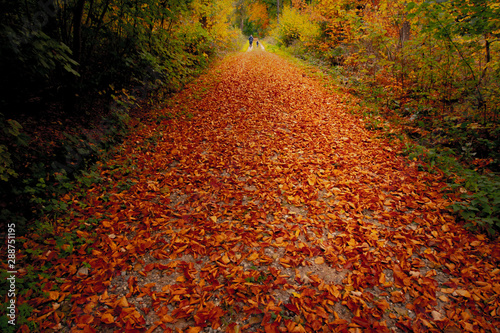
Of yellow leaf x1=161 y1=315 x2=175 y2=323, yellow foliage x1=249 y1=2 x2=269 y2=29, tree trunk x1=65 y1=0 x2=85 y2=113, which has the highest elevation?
yellow foliage x1=249 y1=2 x2=269 y2=29

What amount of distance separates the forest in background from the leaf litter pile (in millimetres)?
460

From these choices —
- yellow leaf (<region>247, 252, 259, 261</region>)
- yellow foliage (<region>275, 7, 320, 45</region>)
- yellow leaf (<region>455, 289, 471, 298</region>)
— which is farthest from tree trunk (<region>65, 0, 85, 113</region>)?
yellow foliage (<region>275, 7, 320, 45</region>)

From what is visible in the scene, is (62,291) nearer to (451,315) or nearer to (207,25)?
(451,315)

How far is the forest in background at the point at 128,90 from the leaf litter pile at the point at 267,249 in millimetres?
460

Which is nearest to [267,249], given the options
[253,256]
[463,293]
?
[253,256]

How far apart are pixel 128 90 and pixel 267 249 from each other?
584 centimetres

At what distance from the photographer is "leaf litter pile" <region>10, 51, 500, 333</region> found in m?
2.07

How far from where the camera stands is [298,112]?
263 inches

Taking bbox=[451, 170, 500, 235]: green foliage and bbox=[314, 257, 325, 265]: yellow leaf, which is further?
bbox=[451, 170, 500, 235]: green foliage

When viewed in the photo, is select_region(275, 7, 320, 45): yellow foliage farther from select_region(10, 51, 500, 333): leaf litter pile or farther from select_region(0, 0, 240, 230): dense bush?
select_region(10, 51, 500, 333): leaf litter pile

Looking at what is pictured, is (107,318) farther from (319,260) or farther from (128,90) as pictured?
(128,90)

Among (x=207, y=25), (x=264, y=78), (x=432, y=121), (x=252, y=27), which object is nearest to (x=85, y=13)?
(x=264, y=78)

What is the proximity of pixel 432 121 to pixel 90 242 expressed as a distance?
6928mm

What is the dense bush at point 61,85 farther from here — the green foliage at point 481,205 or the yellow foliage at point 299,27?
the yellow foliage at point 299,27
